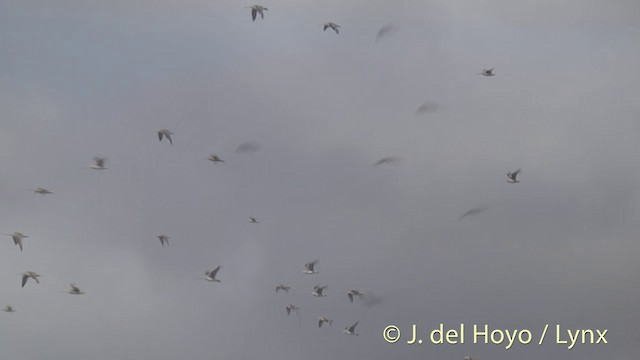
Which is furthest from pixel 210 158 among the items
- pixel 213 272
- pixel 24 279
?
pixel 24 279

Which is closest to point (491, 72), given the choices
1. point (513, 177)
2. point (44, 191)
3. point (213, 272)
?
point (513, 177)

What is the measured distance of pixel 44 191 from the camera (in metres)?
114

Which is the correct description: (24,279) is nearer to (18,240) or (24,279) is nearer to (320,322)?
(18,240)

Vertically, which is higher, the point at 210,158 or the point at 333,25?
the point at 333,25

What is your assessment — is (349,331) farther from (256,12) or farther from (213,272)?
(256,12)

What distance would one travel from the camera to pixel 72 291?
113375mm

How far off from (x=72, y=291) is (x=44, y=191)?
7599 millimetres

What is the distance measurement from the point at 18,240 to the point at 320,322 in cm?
2367

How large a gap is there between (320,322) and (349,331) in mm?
2563

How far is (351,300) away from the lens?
390 feet

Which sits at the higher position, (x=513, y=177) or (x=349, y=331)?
(x=513, y=177)

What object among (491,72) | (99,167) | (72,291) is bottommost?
(72,291)

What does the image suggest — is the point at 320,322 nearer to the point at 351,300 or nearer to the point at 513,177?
the point at 351,300

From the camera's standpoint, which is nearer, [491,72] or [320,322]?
[491,72]
